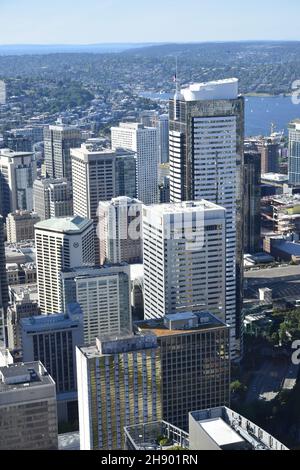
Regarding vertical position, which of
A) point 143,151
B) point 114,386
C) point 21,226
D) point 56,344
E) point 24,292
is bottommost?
point 21,226

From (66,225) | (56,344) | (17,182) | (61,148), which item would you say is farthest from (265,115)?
(56,344)

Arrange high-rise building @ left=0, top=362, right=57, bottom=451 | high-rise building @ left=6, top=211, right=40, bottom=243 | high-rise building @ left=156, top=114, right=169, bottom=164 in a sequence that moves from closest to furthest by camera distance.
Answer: high-rise building @ left=0, top=362, right=57, bottom=451
high-rise building @ left=6, top=211, right=40, bottom=243
high-rise building @ left=156, top=114, right=169, bottom=164

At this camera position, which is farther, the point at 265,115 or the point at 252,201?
the point at 265,115

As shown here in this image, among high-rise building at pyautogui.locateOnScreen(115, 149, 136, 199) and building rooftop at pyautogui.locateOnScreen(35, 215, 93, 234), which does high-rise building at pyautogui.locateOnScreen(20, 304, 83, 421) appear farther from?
high-rise building at pyautogui.locateOnScreen(115, 149, 136, 199)

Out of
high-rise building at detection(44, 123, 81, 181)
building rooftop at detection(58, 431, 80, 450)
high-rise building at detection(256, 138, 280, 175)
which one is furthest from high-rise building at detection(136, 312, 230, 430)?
high-rise building at detection(256, 138, 280, 175)

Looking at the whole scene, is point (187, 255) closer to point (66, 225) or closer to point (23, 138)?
point (66, 225)

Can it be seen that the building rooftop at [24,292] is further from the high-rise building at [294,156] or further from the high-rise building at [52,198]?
the high-rise building at [294,156]
